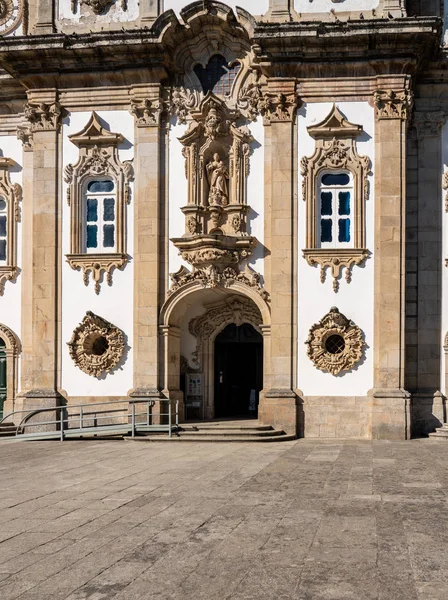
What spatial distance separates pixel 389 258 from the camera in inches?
898

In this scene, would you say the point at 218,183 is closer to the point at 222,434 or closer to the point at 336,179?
the point at 336,179

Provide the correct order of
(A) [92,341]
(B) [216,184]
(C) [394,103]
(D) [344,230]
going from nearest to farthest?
1. (C) [394,103]
2. (D) [344,230]
3. (B) [216,184]
4. (A) [92,341]

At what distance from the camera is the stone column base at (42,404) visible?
23.6m

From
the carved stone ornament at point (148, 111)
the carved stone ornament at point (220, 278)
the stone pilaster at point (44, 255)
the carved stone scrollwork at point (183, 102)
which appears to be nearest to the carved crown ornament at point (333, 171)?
the carved stone ornament at point (220, 278)

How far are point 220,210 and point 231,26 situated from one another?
190 inches

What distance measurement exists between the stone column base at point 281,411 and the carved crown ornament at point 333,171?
304 centimetres

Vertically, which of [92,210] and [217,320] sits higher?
[92,210]

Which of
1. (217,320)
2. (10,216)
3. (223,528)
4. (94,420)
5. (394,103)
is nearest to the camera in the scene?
(223,528)

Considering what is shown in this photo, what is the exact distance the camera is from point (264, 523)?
10773 mm

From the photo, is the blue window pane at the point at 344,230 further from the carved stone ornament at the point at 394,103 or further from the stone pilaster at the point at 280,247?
the carved stone ornament at the point at 394,103

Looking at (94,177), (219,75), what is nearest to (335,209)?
(219,75)

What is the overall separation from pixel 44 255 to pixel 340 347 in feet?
27.1

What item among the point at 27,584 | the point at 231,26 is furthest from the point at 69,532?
the point at 231,26

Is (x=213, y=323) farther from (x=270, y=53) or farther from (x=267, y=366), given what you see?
(x=270, y=53)
